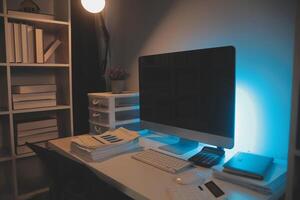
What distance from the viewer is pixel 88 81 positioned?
7.38 feet

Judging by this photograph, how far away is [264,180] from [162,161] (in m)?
0.47

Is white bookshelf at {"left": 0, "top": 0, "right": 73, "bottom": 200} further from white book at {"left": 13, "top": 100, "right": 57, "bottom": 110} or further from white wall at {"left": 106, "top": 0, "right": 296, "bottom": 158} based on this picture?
white wall at {"left": 106, "top": 0, "right": 296, "bottom": 158}

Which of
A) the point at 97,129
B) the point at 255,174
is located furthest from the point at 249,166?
the point at 97,129

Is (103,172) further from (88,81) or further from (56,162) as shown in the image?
(88,81)

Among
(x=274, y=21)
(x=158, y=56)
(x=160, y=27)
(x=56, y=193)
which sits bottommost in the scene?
(x=56, y=193)

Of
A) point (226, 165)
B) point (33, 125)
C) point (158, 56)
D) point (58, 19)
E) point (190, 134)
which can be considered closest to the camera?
point (226, 165)

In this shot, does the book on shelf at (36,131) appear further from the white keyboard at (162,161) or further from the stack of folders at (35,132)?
the white keyboard at (162,161)

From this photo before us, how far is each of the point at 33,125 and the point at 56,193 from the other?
0.83 meters

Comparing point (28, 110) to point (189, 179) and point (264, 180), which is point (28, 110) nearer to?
point (189, 179)

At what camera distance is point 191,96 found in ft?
4.44

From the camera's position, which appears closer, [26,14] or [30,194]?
[26,14]

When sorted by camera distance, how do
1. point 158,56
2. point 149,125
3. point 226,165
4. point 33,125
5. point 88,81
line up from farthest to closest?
point 88,81 < point 33,125 < point 149,125 < point 158,56 < point 226,165

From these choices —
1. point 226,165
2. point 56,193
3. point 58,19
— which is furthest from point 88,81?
point 226,165

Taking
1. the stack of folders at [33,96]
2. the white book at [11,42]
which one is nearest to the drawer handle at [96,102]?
the stack of folders at [33,96]
